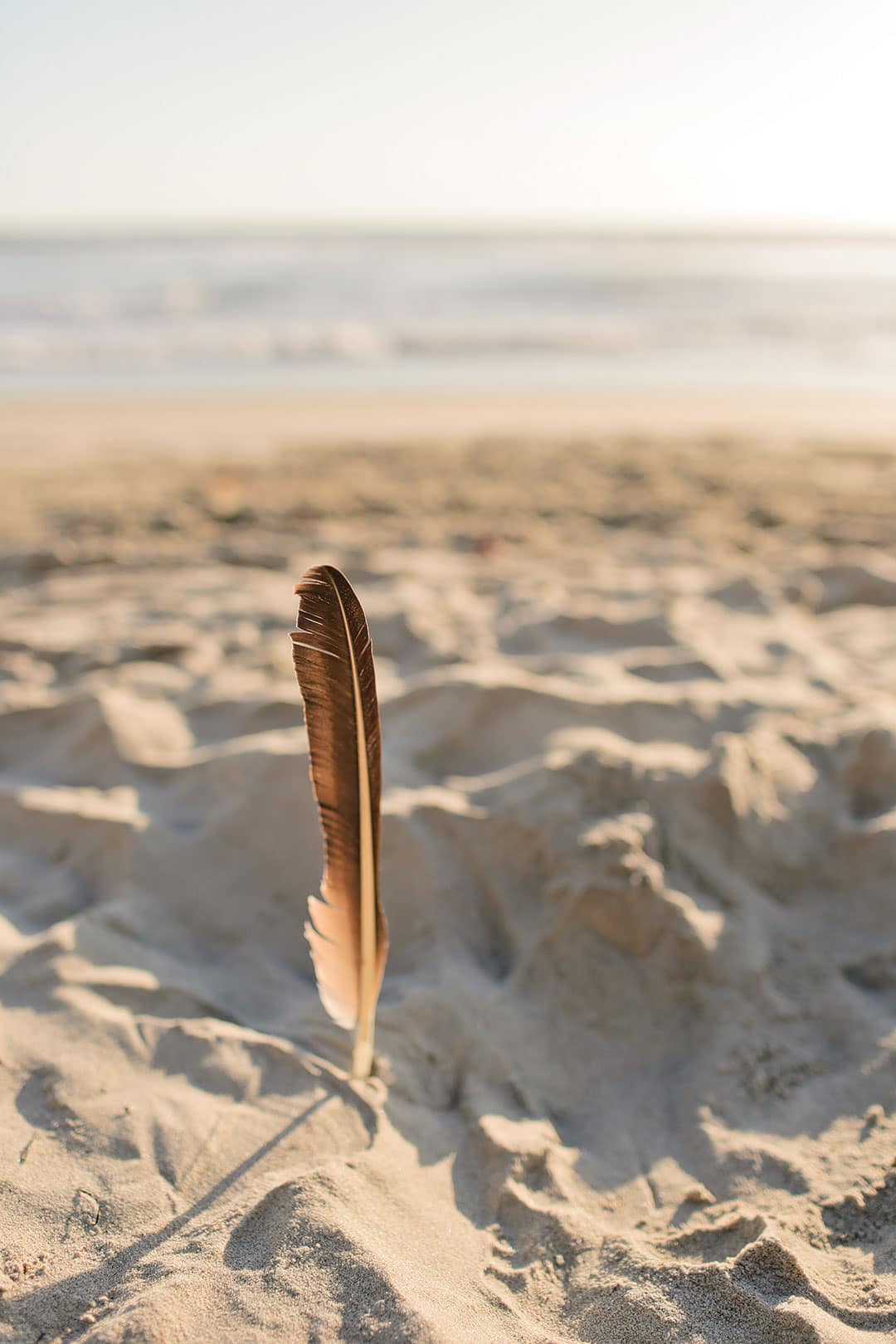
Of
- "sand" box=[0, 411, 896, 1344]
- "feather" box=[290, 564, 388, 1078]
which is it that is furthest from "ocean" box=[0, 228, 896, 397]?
"feather" box=[290, 564, 388, 1078]

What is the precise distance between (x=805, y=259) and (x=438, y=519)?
2962 centimetres

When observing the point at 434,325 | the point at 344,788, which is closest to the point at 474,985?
the point at 344,788

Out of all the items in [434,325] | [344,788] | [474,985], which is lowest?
[474,985]

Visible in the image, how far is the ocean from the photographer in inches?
404

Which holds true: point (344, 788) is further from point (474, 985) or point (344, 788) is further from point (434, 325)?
point (434, 325)

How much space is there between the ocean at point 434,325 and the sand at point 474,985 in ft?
24.0

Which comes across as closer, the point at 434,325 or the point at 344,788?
the point at 344,788

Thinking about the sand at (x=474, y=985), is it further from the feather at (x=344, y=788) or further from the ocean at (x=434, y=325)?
the ocean at (x=434, y=325)

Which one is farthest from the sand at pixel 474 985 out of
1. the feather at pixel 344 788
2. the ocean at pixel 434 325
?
the ocean at pixel 434 325

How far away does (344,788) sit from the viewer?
1.47 meters

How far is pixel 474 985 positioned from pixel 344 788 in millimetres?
615

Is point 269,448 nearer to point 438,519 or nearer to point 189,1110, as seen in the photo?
point 438,519

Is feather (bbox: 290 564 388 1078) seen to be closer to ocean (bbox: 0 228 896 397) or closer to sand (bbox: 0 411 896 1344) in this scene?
sand (bbox: 0 411 896 1344)

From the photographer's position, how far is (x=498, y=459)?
6406 mm
